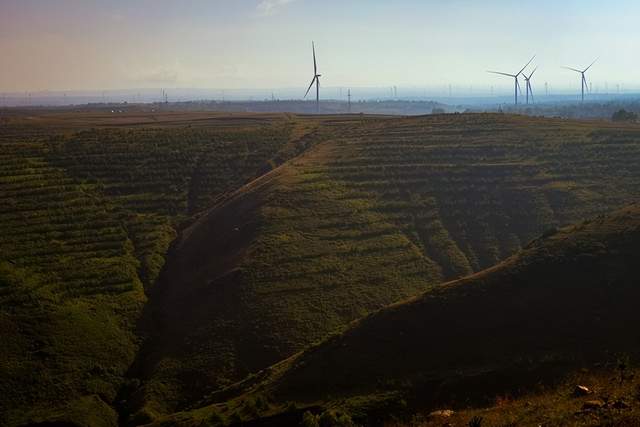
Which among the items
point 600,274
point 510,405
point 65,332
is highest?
point 600,274

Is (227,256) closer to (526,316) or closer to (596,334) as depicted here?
(526,316)

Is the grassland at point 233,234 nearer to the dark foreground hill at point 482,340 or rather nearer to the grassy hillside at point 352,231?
the grassy hillside at point 352,231

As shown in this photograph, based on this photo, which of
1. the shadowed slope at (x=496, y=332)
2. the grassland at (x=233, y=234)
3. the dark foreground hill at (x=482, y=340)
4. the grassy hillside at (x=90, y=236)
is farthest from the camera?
the grassland at (x=233, y=234)

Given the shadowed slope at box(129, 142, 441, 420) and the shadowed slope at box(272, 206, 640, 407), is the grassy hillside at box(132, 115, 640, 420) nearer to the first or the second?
the shadowed slope at box(129, 142, 441, 420)

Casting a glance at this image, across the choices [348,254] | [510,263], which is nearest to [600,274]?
[510,263]

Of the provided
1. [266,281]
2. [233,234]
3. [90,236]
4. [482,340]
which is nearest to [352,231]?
[233,234]

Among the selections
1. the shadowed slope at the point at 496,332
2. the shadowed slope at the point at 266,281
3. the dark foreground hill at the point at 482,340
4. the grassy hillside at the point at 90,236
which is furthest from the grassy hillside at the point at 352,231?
the shadowed slope at the point at 496,332
